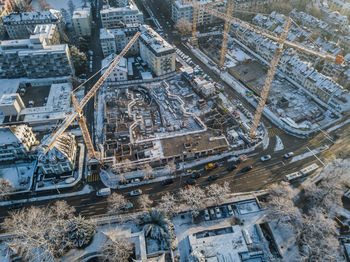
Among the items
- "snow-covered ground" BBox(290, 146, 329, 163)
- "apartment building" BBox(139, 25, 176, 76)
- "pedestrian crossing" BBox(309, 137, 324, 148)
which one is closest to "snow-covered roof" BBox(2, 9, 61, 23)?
"apartment building" BBox(139, 25, 176, 76)

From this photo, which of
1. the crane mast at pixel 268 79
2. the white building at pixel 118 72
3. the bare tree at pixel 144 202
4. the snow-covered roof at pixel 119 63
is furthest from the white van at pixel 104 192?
the snow-covered roof at pixel 119 63

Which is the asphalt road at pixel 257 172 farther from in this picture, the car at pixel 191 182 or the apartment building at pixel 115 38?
the apartment building at pixel 115 38

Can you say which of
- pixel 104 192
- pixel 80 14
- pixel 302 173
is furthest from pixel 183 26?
pixel 104 192

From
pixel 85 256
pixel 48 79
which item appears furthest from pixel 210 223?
pixel 48 79

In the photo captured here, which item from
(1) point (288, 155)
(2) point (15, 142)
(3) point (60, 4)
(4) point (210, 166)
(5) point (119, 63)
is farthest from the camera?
(3) point (60, 4)

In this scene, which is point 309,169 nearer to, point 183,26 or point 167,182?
point 167,182

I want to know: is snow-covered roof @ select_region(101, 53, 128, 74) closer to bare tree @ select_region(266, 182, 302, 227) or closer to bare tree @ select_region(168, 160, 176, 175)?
bare tree @ select_region(168, 160, 176, 175)
